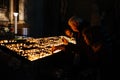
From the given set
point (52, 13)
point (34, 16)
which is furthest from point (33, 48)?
point (52, 13)

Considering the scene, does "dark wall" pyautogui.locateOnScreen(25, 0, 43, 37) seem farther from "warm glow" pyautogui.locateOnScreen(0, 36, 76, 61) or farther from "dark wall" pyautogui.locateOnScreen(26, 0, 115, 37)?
"warm glow" pyautogui.locateOnScreen(0, 36, 76, 61)

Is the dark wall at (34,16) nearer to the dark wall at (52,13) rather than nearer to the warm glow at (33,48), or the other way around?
the dark wall at (52,13)

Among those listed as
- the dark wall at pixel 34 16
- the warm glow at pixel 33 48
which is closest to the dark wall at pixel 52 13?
the dark wall at pixel 34 16

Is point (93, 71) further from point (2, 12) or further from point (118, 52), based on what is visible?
point (2, 12)

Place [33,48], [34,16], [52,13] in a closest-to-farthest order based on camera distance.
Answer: [33,48], [34,16], [52,13]

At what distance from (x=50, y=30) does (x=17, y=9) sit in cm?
86

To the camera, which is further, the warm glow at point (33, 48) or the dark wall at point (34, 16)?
the dark wall at point (34, 16)

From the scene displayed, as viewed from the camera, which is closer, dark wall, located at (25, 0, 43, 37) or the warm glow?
the warm glow

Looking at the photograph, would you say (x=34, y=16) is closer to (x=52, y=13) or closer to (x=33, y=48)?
(x=52, y=13)

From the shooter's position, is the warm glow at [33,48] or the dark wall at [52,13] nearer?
the warm glow at [33,48]

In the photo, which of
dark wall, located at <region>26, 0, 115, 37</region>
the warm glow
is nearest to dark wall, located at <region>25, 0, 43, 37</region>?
dark wall, located at <region>26, 0, 115, 37</region>

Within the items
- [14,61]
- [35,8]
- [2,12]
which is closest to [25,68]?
[14,61]

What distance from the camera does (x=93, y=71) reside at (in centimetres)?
199

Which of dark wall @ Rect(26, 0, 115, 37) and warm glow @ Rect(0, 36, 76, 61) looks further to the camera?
dark wall @ Rect(26, 0, 115, 37)
